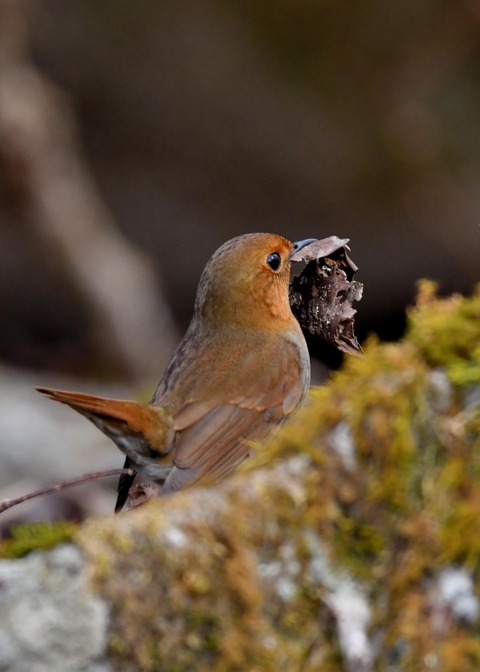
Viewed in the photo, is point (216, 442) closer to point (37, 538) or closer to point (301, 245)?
point (301, 245)

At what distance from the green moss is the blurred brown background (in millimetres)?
7282

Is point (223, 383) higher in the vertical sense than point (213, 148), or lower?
lower

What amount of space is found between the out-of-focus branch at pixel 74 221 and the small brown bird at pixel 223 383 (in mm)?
5583

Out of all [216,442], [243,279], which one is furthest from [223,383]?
[243,279]

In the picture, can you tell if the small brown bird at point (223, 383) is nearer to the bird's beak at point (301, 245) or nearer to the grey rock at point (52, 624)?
the bird's beak at point (301, 245)

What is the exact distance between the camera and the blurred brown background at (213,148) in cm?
953

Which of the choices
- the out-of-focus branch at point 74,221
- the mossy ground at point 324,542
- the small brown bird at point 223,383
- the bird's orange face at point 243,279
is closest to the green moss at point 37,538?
the mossy ground at point 324,542

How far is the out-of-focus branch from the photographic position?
10164 millimetres

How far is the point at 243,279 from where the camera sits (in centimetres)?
484

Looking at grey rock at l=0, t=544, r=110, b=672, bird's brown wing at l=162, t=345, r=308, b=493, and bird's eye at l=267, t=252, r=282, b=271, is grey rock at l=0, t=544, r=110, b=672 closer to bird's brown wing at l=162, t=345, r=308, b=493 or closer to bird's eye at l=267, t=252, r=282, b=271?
bird's brown wing at l=162, t=345, r=308, b=493

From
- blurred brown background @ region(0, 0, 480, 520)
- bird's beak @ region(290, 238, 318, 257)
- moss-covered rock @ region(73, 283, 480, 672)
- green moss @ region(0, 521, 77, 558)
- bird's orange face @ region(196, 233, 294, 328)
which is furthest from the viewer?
blurred brown background @ region(0, 0, 480, 520)

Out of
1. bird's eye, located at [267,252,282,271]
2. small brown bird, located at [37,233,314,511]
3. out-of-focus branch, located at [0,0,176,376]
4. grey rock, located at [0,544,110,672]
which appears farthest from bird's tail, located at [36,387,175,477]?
out-of-focus branch, located at [0,0,176,376]

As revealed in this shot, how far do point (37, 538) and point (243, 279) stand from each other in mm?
2475

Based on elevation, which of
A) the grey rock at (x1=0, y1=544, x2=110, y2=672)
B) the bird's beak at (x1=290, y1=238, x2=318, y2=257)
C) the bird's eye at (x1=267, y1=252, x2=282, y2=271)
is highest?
the bird's beak at (x1=290, y1=238, x2=318, y2=257)
